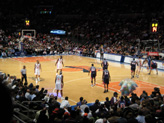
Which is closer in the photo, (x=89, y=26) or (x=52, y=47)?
(x=52, y=47)

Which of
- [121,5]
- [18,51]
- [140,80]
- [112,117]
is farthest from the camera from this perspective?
[121,5]

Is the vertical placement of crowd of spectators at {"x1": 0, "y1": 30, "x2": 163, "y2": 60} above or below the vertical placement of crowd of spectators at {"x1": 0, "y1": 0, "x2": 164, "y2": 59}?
below

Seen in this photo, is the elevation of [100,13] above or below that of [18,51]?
above

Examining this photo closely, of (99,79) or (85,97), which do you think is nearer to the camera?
(85,97)

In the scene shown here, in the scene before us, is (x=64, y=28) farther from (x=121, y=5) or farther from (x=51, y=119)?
(x=51, y=119)

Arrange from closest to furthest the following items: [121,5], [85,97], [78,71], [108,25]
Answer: [85,97] → [78,71] → [108,25] → [121,5]

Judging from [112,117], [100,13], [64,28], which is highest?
[100,13]

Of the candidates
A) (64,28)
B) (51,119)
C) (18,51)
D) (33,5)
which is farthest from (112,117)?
(33,5)

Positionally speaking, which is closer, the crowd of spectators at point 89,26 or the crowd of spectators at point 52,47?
the crowd of spectators at point 52,47

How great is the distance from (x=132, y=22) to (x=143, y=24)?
2389mm

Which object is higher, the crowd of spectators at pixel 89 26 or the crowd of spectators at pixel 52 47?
the crowd of spectators at pixel 89 26

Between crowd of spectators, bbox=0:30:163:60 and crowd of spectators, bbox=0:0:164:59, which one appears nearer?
crowd of spectators, bbox=0:30:163:60

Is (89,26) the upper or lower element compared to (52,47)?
upper

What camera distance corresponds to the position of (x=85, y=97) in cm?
1210
